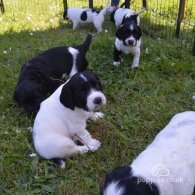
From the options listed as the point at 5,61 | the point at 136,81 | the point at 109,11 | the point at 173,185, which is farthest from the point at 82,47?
the point at 109,11

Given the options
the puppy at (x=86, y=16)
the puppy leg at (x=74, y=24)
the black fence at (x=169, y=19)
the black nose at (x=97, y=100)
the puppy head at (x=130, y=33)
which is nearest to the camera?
the black nose at (x=97, y=100)

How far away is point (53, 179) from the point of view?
3.27m

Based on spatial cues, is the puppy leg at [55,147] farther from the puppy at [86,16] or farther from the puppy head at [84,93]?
the puppy at [86,16]

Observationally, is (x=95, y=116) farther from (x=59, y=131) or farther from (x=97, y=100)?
(x=97, y=100)

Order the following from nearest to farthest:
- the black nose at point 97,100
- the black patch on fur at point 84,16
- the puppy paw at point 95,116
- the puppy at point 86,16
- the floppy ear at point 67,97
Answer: the black nose at point 97,100 → the floppy ear at point 67,97 → the puppy paw at point 95,116 → the puppy at point 86,16 → the black patch on fur at point 84,16

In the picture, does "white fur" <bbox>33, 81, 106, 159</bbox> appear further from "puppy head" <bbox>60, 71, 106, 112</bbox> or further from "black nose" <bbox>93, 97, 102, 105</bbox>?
"black nose" <bbox>93, 97, 102, 105</bbox>

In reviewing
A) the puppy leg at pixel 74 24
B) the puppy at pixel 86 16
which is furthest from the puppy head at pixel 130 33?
the puppy leg at pixel 74 24

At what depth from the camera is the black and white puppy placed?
4.26 metres

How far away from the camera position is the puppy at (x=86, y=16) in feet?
26.7

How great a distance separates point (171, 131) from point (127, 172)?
965mm

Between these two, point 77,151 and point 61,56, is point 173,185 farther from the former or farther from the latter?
point 61,56

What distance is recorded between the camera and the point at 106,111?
4.35 meters

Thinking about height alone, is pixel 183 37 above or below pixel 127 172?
below

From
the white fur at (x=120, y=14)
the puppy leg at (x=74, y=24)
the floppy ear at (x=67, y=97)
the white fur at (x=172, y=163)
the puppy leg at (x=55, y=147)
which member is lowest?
the puppy leg at (x=74, y=24)
